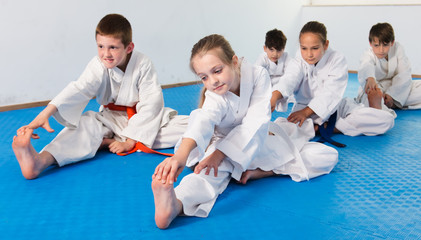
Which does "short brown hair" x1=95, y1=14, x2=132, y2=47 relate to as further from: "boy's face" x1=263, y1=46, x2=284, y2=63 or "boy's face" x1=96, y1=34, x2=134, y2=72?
"boy's face" x1=263, y1=46, x2=284, y2=63

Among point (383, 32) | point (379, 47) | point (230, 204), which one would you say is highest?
point (383, 32)

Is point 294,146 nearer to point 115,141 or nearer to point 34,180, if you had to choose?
point 115,141

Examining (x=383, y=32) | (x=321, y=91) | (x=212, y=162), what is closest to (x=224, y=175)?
(x=212, y=162)

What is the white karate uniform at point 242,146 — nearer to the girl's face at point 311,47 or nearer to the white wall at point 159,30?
the girl's face at point 311,47

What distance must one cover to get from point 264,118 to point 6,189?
1285 millimetres

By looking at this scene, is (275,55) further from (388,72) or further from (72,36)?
(72,36)

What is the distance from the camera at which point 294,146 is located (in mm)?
1946

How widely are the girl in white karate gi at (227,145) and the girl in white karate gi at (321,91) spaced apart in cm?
55

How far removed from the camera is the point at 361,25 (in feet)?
21.7

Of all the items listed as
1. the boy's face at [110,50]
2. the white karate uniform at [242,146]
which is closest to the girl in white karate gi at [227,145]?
the white karate uniform at [242,146]

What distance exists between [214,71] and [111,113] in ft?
3.65

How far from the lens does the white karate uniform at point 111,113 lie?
2.17 m

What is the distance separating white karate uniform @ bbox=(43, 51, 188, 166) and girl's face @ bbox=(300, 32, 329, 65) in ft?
3.07

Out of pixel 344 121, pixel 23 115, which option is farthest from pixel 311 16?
pixel 23 115
